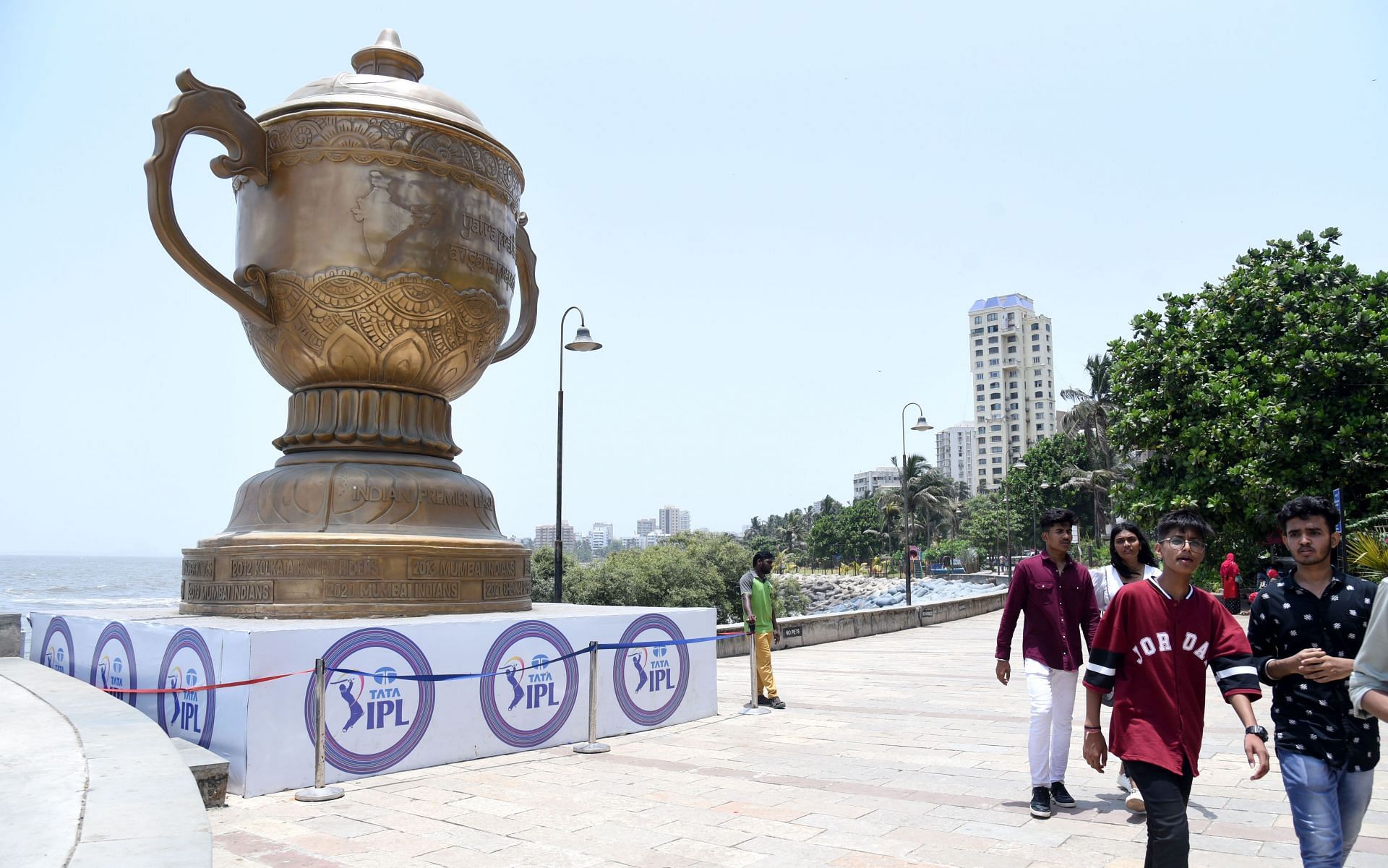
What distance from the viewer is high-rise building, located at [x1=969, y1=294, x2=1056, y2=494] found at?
11969 cm

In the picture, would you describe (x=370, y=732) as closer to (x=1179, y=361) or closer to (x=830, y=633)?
(x=830, y=633)

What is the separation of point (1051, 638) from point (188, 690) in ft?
18.0

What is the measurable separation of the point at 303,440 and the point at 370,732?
118 inches

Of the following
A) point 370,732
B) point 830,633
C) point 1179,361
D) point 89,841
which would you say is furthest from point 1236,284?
point 89,841

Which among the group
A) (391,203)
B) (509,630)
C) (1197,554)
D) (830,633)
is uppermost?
(391,203)

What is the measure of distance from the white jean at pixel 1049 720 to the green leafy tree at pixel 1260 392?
16.2 m

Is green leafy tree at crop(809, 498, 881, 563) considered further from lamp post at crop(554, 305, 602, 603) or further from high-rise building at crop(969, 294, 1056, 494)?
lamp post at crop(554, 305, 602, 603)

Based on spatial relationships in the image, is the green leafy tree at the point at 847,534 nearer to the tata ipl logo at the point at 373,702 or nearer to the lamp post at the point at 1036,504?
the lamp post at the point at 1036,504

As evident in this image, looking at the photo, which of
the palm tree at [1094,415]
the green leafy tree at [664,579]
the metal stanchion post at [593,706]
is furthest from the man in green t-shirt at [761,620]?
the palm tree at [1094,415]

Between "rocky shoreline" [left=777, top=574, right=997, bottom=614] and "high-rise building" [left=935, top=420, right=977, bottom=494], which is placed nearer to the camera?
"rocky shoreline" [left=777, top=574, right=997, bottom=614]

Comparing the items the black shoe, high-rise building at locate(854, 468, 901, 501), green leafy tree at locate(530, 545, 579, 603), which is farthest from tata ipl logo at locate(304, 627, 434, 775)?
high-rise building at locate(854, 468, 901, 501)

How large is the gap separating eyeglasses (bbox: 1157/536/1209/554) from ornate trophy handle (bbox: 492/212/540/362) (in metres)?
7.41

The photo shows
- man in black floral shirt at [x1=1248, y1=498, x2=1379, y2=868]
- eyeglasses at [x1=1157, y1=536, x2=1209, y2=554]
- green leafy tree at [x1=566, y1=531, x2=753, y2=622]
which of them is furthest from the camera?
green leafy tree at [x1=566, y1=531, x2=753, y2=622]

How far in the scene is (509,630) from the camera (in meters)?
7.32
